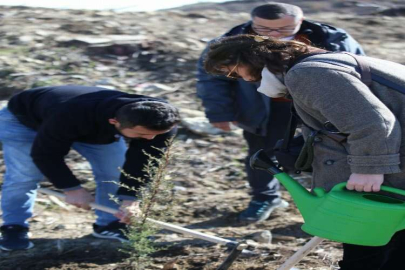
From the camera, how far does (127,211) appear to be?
179 inches

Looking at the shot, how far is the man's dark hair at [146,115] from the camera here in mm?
4188

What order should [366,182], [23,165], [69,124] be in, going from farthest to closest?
[23,165], [69,124], [366,182]

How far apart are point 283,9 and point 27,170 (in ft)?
6.62

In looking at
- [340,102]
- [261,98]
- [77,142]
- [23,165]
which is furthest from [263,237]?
[340,102]

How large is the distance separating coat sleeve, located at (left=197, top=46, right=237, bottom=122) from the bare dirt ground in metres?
0.83

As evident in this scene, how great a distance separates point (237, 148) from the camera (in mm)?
6887

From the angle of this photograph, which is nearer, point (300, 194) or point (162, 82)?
point (300, 194)

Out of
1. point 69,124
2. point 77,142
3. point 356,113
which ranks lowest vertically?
point 77,142

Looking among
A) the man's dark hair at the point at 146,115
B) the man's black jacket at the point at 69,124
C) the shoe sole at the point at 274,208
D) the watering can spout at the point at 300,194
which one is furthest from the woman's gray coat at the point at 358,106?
the shoe sole at the point at 274,208

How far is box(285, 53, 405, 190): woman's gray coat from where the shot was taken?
3.00 metres

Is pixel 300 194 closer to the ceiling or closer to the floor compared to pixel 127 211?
closer to the ceiling

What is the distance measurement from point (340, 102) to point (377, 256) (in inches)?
33.7

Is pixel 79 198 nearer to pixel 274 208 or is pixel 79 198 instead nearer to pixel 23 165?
pixel 23 165

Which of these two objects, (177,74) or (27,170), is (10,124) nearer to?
(27,170)
